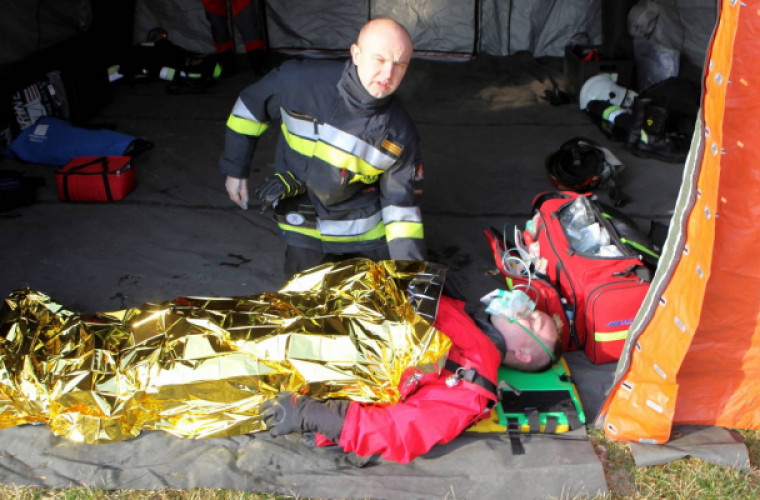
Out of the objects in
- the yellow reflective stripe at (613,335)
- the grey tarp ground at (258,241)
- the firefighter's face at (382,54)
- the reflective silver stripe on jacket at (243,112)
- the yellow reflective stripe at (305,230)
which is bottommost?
the grey tarp ground at (258,241)

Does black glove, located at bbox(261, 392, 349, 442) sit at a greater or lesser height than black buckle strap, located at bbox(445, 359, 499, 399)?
lesser

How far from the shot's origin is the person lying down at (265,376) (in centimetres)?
232

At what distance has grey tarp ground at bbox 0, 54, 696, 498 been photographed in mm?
2334

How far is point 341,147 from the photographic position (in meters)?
2.79

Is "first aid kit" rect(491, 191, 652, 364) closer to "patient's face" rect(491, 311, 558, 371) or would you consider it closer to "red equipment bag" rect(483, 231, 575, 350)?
"red equipment bag" rect(483, 231, 575, 350)

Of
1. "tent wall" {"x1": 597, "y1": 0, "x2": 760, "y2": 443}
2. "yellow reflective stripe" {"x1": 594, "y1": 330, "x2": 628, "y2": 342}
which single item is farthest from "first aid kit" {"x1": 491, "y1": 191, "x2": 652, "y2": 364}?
"tent wall" {"x1": 597, "y1": 0, "x2": 760, "y2": 443}

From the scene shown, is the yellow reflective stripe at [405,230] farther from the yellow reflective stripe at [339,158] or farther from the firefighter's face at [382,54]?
the firefighter's face at [382,54]

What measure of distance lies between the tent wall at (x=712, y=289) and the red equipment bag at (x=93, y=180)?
9.70ft

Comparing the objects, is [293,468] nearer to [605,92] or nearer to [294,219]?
[294,219]

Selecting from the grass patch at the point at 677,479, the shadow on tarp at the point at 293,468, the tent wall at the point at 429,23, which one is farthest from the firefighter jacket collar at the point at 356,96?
the tent wall at the point at 429,23

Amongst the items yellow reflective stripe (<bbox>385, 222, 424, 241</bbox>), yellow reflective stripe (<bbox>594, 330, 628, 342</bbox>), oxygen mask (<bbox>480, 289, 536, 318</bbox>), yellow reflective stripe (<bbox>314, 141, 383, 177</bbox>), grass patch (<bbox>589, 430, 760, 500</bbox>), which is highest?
yellow reflective stripe (<bbox>314, 141, 383, 177</bbox>)

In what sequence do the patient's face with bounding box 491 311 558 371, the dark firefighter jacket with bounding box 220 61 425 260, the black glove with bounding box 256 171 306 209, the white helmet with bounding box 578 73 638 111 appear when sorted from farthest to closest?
the white helmet with bounding box 578 73 638 111, the black glove with bounding box 256 171 306 209, the dark firefighter jacket with bounding box 220 61 425 260, the patient's face with bounding box 491 311 558 371

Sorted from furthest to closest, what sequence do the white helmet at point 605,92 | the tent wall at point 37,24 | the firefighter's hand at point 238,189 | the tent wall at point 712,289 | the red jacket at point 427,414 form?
the white helmet at point 605,92, the tent wall at point 37,24, the firefighter's hand at point 238,189, the red jacket at point 427,414, the tent wall at point 712,289

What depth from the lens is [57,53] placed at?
5055 mm
